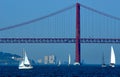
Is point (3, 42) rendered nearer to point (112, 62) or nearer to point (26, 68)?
point (26, 68)

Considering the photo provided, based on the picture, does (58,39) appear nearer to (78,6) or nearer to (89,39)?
(89,39)

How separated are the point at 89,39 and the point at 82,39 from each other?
443 centimetres

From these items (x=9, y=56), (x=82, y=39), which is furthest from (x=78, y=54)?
(x=9, y=56)

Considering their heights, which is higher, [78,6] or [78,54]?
[78,6]

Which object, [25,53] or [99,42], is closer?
[99,42]

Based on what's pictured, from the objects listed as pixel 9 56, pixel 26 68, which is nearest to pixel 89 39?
pixel 26 68

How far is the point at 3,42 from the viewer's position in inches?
3322

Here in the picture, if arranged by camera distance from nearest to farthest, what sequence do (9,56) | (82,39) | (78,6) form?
(82,39) < (78,6) < (9,56)


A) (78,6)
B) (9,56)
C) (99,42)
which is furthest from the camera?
(9,56)

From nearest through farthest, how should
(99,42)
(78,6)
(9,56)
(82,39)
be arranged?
1. (99,42)
2. (82,39)
3. (78,6)
4. (9,56)

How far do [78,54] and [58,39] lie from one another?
4.15 meters

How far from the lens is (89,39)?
84.0 metres

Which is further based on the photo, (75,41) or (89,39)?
(75,41)

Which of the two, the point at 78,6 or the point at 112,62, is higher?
the point at 78,6
